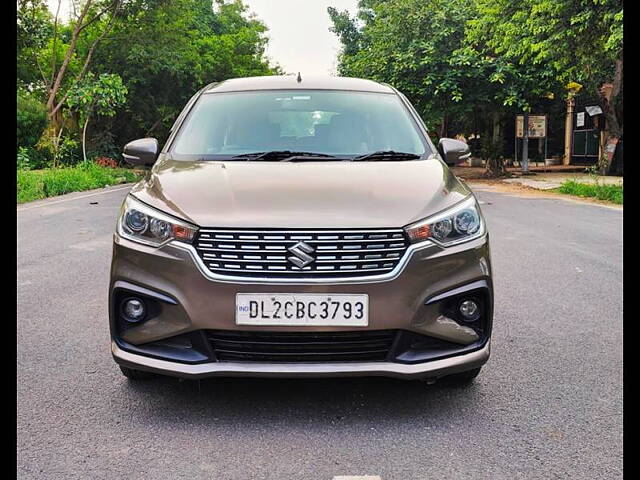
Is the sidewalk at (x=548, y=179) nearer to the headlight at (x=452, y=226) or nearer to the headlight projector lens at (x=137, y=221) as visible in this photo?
the headlight at (x=452, y=226)

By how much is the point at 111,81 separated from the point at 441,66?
10682mm

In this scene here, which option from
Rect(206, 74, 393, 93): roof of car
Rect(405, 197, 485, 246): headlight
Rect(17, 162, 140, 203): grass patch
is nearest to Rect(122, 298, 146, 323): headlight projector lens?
Rect(405, 197, 485, 246): headlight

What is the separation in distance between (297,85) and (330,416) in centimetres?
237

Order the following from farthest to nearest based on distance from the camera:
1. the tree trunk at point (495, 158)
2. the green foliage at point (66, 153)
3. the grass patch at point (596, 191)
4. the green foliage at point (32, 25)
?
the tree trunk at point (495, 158), the green foliage at point (66, 153), the green foliage at point (32, 25), the grass patch at point (596, 191)

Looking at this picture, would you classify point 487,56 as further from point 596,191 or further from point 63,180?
point 63,180

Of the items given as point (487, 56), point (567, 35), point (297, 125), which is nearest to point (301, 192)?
point (297, 125)

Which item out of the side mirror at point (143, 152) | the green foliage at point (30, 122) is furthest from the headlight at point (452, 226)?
the green foliage at point (30, 122)

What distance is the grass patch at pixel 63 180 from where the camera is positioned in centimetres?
1500

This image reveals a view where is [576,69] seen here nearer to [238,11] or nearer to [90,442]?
[90,442]

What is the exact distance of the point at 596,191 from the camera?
1530cm

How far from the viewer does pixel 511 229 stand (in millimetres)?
9992

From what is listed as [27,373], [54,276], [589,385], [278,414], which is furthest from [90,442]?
[54,276]

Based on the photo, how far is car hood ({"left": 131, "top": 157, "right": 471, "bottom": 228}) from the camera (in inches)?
118
